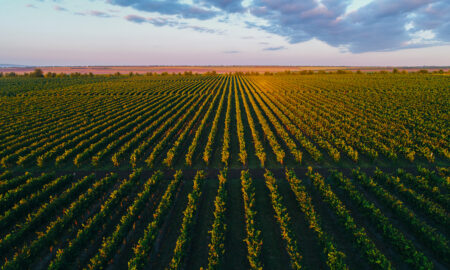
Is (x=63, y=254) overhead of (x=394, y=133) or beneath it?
beneath

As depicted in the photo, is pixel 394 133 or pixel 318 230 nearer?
pixel 318 230

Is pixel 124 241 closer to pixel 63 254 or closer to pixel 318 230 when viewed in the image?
pixel 63 254

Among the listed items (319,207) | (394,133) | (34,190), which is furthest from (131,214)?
(394,133)

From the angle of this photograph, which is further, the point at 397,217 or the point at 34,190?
the point at 34,190

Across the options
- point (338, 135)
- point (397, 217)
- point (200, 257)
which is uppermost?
point (338, 135)

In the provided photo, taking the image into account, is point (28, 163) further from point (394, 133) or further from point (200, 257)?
point (394, 133)

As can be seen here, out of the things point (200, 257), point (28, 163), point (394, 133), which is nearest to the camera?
point (200, 257)

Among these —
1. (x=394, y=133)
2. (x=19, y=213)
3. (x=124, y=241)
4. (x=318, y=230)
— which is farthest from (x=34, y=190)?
(x=394, y=133)

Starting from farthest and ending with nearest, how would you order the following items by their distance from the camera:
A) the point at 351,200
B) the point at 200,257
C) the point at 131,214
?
the point at 351,200, the point at 131,214, the point at 200,257

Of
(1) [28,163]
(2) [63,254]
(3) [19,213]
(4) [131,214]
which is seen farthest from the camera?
(1) [28,163]
